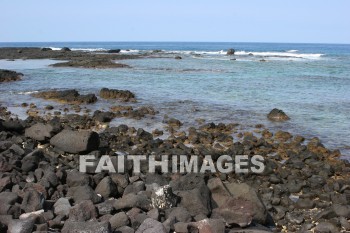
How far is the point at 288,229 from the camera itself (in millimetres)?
9188

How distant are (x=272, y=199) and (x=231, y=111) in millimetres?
12791

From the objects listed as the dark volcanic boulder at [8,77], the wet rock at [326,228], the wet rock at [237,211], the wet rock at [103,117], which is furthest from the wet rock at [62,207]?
the dark volcanic boulder at [8,77]

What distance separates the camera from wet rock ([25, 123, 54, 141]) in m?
15.4

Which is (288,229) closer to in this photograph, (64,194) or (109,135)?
(64,194)

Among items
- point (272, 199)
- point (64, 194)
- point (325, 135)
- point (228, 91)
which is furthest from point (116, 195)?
point (228, 91)

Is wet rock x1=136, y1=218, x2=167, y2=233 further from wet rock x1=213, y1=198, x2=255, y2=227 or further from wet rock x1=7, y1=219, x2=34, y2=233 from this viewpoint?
wet rock x1=7, y1=219, x2=34, y2=233

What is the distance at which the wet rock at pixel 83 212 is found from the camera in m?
8.17

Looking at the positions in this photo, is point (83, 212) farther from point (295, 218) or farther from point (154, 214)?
point (295, 218)

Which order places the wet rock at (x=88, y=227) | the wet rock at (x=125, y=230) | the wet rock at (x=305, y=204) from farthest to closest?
the wet rock at (x=305, y=204)
the wet rock at (x=125, y=230)
the wet rock at (x=88, y=227)

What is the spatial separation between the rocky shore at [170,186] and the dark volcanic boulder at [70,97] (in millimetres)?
7712

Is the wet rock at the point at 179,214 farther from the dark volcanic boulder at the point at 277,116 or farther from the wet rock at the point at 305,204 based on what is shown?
the dark volcanic boulder at the point at 277,116

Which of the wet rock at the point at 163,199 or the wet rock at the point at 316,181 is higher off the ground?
the wet rock at the point at 163,199

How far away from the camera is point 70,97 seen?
1055 inches

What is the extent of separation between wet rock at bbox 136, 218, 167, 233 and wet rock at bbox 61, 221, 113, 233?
1.78 ft
